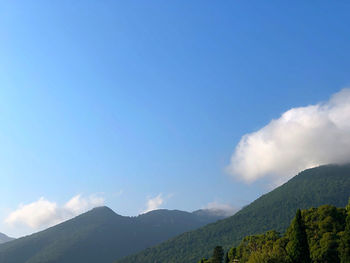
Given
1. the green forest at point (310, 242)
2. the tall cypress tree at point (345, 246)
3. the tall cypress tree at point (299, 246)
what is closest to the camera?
the tall cypress tree at point (299, 246)

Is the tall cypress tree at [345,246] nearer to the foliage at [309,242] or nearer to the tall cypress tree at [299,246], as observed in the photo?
the foliage at [309,242]

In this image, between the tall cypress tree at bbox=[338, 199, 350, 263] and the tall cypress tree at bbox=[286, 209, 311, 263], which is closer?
the tall cypress tree at bbox=[286, 209, 311, 263]

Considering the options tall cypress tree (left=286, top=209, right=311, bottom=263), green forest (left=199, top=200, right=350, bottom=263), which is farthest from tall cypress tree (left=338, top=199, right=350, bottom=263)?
tall cypress tree (left=286, top=209, right=311, bottom=263)

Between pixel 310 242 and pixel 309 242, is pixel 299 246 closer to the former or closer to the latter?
pixel 310 242

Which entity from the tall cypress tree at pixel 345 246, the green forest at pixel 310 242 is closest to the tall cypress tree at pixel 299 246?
the green forest at pixel 310 242

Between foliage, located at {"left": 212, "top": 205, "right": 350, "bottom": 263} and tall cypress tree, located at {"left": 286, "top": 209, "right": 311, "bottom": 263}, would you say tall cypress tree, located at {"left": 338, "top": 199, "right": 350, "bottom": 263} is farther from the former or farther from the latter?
tall cypress tree, located at {"left": 286, "top": 209, "right": 311, "bottom": 263}

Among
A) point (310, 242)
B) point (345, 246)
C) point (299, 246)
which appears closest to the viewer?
point (299, 246)

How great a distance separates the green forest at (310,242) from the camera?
71250 mm

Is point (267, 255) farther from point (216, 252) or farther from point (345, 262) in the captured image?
point (216, 252)

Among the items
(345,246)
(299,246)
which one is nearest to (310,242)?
(345,246)

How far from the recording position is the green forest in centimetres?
7125

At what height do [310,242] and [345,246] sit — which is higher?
[310,242]

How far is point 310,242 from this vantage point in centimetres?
8638

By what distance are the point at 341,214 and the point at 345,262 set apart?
2160cm
